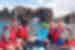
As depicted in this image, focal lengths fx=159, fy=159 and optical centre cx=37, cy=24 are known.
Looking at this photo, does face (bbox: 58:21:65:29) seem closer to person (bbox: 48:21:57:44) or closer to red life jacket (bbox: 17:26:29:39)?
person (bbox: 48:21:57:44)

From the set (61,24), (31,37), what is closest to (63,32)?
(61,24)

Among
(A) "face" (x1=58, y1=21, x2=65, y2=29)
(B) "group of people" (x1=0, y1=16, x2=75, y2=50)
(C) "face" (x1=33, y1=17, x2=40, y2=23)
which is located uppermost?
(C) "face" (x1=33, y1=17, x2=40, y2=23)

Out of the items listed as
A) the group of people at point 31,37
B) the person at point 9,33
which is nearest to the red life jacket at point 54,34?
the group of people at point 31,37

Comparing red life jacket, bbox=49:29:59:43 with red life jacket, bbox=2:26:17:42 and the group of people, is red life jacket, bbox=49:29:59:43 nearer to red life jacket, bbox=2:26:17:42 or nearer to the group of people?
the group of people

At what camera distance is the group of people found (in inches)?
24.4

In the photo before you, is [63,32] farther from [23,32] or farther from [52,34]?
[23,32]

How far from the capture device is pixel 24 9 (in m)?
0.63

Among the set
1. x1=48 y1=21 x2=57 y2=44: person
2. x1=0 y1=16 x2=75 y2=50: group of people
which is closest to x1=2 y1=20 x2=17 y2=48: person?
x1=0 y1=16 x2=75 y2=50: group of people

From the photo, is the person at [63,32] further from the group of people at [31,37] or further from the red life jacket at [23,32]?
the red life jacket at [23,32]

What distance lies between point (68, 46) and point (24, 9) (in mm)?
235

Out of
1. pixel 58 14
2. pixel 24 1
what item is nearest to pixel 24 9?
pixel 24 1

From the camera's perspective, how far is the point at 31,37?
2.07 feet

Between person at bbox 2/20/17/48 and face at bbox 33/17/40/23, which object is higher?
face at bbox 33/17/40/23

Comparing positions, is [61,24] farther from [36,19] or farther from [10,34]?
[10,34]
